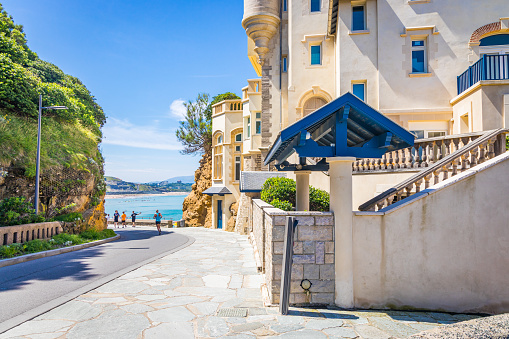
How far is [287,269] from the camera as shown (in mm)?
6238

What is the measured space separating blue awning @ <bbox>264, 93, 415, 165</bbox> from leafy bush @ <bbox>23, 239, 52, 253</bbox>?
10866 mm

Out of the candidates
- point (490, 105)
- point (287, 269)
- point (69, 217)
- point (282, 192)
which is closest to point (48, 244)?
point (69, 217)

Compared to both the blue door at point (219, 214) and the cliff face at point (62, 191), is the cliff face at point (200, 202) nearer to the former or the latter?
the blue door at point (219, 214)

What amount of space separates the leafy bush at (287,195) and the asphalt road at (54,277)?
16.2 ft

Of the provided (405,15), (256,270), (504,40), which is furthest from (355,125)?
(504,40)

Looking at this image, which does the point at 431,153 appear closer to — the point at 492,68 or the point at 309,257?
the point at 309,257

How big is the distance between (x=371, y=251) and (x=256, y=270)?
434 cm

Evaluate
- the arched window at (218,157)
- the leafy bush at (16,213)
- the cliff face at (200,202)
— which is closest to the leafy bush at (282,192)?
the leafy bush at (16,213)

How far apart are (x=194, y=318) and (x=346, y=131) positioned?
14.5 feet

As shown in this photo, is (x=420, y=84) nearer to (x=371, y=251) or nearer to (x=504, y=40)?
(x=504, y=40)

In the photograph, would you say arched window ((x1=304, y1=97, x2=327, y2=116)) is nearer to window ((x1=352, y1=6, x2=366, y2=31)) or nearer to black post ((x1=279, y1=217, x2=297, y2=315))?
window ((x1=352, y1=6, x2=366, y2=31))

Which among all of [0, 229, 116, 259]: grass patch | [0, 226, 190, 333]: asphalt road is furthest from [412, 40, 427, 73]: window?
[0, 229, 116, 259]: grass patch

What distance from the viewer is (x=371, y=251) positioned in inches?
266

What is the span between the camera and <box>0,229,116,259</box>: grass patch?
1170 centimetres
